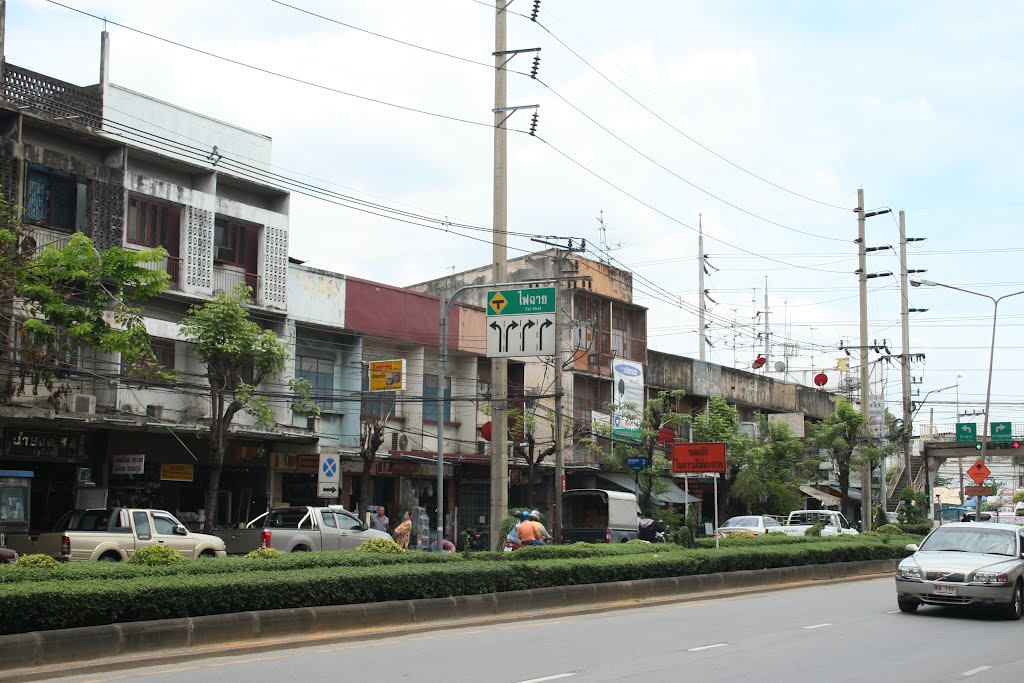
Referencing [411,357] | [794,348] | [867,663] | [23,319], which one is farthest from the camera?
[794,348]

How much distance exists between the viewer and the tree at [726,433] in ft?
149

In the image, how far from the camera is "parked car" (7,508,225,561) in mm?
21828

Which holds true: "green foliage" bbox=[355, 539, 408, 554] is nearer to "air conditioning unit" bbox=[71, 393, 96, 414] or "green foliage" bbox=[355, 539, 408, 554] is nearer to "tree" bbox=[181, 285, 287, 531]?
"tree" bbox=[181, 285, 287, 531]

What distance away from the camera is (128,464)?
27.9m

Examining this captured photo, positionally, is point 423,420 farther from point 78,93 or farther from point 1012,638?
point 1012,638

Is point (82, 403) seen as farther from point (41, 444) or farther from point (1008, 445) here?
point (1008, 445)

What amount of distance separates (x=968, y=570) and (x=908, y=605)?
1409mm

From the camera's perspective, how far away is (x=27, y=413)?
2539 cm

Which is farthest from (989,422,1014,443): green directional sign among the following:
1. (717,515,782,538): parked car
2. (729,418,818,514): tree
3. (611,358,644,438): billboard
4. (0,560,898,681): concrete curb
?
(0,560,898,681): concrete curb

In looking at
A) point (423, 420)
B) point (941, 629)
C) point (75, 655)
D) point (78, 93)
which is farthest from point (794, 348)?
point (75, 655)

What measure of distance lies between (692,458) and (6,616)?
15.8 meters

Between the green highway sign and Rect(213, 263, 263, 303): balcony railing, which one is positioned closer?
the green highway sign

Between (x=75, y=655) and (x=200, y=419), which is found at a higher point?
(x=200, y=419)

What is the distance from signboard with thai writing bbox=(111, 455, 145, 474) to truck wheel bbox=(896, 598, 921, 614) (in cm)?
1828
